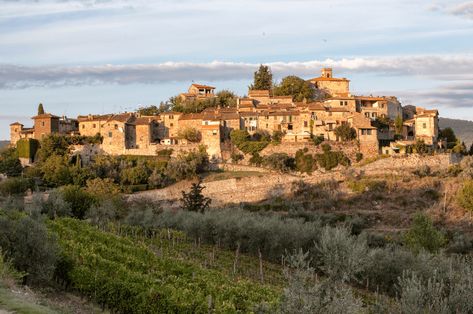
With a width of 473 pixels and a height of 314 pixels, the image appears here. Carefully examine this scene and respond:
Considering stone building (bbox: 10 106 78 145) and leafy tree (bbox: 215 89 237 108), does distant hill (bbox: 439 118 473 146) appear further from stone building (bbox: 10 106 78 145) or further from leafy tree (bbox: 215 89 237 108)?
stone building (bbox: 10 106 78 145)

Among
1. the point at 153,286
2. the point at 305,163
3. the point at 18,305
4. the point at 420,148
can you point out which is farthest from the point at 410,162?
the point at 18,305

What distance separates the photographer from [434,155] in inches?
2199

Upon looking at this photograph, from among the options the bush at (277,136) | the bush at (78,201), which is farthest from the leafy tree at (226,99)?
the bush at (78,201)

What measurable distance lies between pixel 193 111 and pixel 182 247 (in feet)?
130

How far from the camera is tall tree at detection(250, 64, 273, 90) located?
261 ft

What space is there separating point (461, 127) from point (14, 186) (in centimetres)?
7471

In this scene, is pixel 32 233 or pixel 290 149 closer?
pixel 32 233

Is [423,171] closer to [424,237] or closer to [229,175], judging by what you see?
[229,175]

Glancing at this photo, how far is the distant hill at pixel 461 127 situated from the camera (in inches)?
3875

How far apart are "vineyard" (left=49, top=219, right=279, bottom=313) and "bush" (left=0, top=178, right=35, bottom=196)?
3166 centimetres

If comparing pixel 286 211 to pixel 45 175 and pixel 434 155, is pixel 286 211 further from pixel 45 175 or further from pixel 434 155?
pixel 45 175

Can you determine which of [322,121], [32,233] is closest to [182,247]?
[32,233]

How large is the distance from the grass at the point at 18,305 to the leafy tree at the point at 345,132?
157 feet

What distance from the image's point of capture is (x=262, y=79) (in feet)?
262
